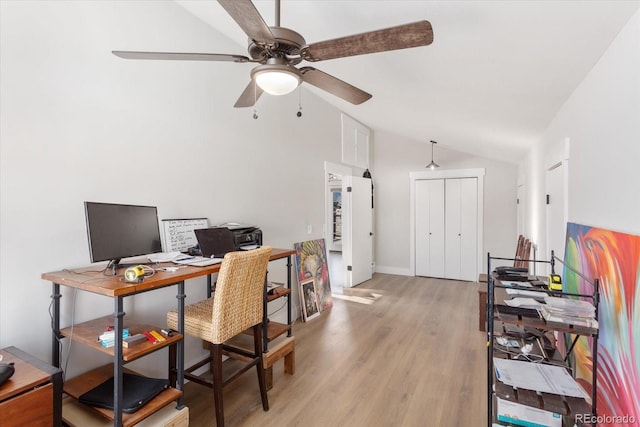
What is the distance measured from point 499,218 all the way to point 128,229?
581cm

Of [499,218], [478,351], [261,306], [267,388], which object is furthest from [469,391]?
[499,218]

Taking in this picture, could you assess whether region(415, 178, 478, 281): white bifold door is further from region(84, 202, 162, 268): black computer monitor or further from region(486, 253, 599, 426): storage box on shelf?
region(84, 202, 162, 268): black computer monitor

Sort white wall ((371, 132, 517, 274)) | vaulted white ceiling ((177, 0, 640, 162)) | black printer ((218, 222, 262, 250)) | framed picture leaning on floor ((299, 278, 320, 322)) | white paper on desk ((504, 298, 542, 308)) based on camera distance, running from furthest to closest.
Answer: white wall ((371, 132, 517, 274)) < framed picture leaning on floor ((299, 278, 320, 322)) < black printer ((218, 222, 262, 250)) < white paper on desk ((504, 298, 542, 308)) < vaulted white ceiling ((177, 0, 640, 162))

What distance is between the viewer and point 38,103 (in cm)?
179

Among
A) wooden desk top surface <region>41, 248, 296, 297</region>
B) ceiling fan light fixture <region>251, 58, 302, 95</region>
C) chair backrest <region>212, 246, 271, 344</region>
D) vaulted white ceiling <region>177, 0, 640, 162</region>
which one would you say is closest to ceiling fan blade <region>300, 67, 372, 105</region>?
ceiling fan light fixture <region>251, 58, 302, 95</region>

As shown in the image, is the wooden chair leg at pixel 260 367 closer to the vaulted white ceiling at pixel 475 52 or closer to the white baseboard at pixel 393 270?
the vaulted white ceiling at pixel 475 52

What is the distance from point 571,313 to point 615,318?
6.2 inches

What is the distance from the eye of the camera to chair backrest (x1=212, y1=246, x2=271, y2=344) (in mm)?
1854

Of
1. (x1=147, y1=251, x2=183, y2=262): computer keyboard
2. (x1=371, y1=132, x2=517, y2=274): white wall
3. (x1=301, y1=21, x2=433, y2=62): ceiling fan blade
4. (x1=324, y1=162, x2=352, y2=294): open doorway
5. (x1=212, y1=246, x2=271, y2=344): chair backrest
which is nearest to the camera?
(x1=301, y1=21, x2=433, y2=62): ceiling fan blade

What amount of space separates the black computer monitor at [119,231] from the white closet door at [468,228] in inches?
212

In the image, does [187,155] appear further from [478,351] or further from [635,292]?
[478,351]

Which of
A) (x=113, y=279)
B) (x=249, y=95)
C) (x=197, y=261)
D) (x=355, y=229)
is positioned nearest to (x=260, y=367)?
(x=197, y=261)

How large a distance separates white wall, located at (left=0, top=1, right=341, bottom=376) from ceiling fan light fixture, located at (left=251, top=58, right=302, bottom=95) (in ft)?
3.94

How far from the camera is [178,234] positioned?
249 centimetres
